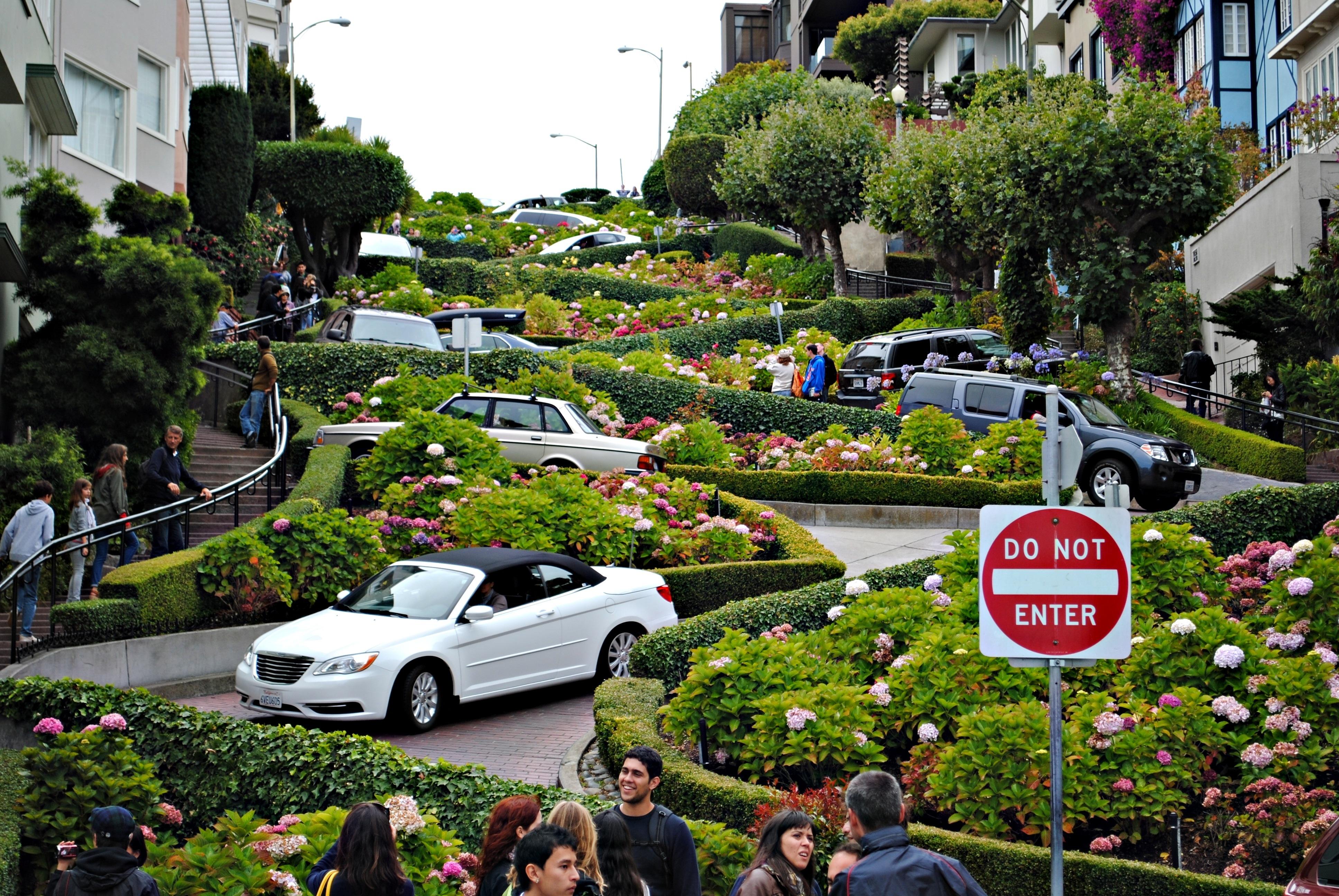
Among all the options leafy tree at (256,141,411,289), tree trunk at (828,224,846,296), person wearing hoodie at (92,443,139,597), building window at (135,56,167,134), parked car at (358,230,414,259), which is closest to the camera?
person wearing hoodie at (92,443,139,597)

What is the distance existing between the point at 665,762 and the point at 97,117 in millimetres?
19590

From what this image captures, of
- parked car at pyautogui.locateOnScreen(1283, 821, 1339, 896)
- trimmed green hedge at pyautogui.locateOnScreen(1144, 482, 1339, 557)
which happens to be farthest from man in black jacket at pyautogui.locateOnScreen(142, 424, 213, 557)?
parked car at pyautogui.locateOnScreen(1283, 821, 1339, 896)

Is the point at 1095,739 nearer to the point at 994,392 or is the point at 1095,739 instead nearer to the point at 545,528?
the point at 545,528

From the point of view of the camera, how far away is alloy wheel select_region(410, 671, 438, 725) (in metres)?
11.1

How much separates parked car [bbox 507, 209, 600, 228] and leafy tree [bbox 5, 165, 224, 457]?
179 feet

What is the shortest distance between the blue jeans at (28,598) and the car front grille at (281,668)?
2861 mm

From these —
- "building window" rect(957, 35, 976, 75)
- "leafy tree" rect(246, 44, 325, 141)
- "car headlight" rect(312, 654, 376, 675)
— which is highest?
"building window" rect(957, 35, 976, 75)

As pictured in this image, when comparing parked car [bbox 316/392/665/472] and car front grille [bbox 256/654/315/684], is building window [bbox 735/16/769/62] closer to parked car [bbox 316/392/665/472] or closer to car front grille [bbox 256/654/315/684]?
parked car [bbox 316/392/665/472]

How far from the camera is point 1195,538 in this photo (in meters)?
11.9

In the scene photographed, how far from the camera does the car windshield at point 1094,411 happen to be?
21734 mm

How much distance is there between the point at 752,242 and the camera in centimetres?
5372

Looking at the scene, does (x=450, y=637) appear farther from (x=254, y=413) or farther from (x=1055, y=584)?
(x=254, y=413)

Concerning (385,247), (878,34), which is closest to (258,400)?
(385,247)

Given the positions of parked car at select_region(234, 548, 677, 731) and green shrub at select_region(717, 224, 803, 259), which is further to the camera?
green shrub at select_region(717, 224, 803, 259)
